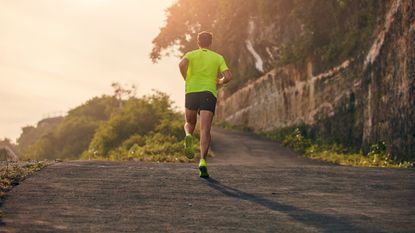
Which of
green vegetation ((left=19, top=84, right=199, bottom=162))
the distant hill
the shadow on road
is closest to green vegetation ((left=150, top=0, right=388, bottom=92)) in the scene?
green vegetation ((left=19, top=84, right=199, bottom=162))

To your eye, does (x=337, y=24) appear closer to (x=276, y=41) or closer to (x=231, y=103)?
(x=276, y=41)

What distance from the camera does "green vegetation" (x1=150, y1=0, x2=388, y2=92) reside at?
70.7 ft

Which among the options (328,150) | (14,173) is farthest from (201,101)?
(328,150)

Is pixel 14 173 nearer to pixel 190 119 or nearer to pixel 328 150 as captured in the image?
pixel 190 119

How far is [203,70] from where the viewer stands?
930 centimetres

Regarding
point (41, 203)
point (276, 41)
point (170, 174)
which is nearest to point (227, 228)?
point (41, 203)

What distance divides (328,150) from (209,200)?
544 inches

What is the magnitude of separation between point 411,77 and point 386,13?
3.63m

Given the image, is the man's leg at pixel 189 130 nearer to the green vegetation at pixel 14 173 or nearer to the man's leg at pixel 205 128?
the man's leg at pixel 205 128

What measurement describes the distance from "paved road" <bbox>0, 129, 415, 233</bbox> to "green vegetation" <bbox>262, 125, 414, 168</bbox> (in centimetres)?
551

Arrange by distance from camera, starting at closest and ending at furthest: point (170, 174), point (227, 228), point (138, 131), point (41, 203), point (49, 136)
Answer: point (227, 228) → point (41, 203) → point (170, 174) → point (138, 131) → point (49, 136)

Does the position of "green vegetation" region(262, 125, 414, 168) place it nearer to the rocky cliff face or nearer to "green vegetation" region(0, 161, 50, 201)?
the rocky cliff face

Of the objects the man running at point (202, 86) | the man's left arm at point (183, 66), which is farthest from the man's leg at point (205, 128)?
the man's left arm at point (183, 66)

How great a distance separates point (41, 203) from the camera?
676 cm
